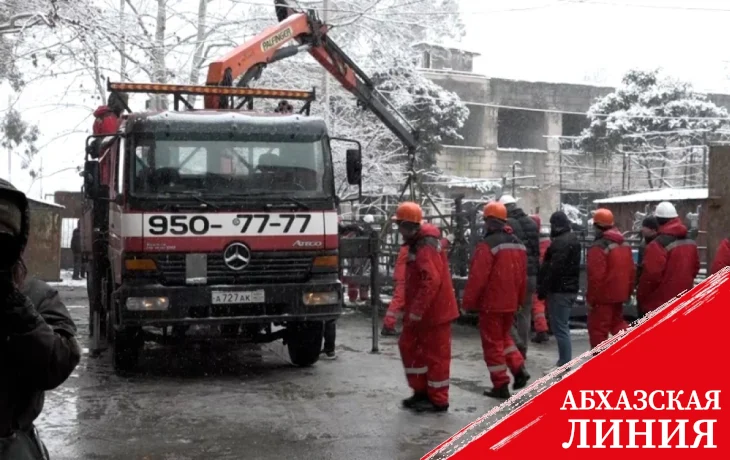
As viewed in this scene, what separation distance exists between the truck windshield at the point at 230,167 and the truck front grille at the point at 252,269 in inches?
25.6

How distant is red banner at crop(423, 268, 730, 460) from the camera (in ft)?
4.65

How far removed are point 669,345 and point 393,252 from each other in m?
15.3

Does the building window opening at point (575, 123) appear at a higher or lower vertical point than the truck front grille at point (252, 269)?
higher

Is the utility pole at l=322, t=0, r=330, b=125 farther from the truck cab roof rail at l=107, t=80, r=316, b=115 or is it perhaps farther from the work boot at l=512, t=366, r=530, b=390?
the work boot at l=512, t=366, r=530, b=390

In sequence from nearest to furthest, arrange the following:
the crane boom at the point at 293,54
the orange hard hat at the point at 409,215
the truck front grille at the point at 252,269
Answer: the orange hard hat at the point at 409,215, the truck front grille at the point at 252,269, the crane boom at the point at 293,54

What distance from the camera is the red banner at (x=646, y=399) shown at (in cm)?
142

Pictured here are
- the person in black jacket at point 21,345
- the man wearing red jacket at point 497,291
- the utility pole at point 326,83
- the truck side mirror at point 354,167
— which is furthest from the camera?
the utility pole at point 326,83

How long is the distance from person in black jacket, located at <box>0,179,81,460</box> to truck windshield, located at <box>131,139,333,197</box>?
630 centimetres

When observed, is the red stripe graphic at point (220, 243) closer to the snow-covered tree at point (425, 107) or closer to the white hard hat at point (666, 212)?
the white hard hat at point (666, 212)

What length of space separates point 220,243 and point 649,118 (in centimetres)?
2600

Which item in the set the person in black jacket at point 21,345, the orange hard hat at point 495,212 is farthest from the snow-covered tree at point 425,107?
the person in black jacket at point 21,345

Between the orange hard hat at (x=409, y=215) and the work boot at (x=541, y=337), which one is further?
the work boot at (x=541, y=337)

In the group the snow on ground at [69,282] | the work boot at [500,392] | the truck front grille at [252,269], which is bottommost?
the snow on ground at [69,282]

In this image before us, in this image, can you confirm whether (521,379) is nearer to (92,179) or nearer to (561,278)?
(561,278)
